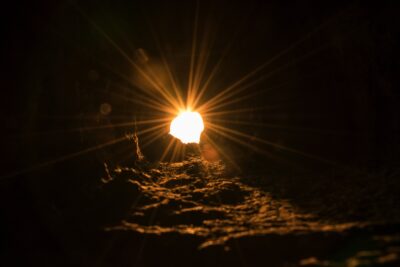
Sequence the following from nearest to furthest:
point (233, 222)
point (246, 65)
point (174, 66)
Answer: point (233, 222), point (246, 65), point (174, 66)

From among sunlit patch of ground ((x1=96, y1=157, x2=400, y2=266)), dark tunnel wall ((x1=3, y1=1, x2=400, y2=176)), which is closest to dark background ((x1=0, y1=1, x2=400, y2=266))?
dark tunnel wall ((x1=3, y1=1, x2=400, y2=176))

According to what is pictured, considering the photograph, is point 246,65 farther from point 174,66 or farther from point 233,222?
point 233,222

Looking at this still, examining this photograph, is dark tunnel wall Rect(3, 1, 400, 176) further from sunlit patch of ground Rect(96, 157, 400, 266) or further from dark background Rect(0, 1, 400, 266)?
sunlit patch of ground Rect(96, 157, 400, 266)

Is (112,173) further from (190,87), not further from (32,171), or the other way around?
(190,87)

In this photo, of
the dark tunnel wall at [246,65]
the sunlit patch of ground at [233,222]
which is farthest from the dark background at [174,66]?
the sunlit patch of ground at [233,222]

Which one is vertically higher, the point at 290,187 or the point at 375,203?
the point at 290,187

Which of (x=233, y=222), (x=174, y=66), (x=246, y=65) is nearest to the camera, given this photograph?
(x=233, y=222)

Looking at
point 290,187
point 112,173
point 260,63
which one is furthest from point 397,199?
point 260,63

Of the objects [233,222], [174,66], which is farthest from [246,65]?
[233,222]
